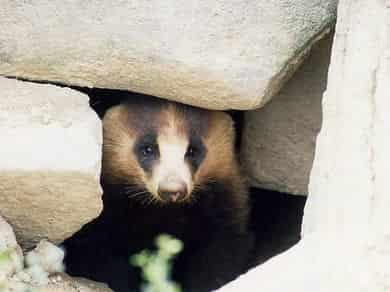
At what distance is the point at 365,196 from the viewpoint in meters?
2.96

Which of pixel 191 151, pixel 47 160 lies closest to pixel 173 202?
pixel 191 151

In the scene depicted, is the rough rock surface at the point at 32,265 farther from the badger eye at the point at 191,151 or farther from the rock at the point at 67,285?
the badger eye at the point at 191,151

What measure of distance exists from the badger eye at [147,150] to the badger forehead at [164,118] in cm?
6

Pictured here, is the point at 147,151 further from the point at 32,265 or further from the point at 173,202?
the point at 32,265

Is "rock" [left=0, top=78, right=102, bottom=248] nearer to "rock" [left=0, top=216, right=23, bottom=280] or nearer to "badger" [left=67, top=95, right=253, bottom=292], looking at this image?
"rock" [left=0, top=216, right=23, bottom=280]

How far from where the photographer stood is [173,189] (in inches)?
152

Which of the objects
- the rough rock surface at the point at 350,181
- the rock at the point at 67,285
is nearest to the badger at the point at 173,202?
the rock at the point at 67,285

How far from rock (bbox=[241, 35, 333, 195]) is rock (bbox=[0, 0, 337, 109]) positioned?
45 cm

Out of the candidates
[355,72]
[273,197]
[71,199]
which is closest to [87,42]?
[71,199]

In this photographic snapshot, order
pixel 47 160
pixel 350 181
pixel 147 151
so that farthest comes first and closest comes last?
pixel 147 151
pixel 47 160
pixel 350 181

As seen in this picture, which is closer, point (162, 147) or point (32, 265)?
point (32, 265)

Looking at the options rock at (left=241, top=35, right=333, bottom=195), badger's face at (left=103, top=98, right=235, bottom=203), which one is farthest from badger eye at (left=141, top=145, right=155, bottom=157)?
rock at (left=241, top=35, right=333, bottom=195)

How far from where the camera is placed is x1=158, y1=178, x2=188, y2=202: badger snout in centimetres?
388

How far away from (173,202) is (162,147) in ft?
0.91
